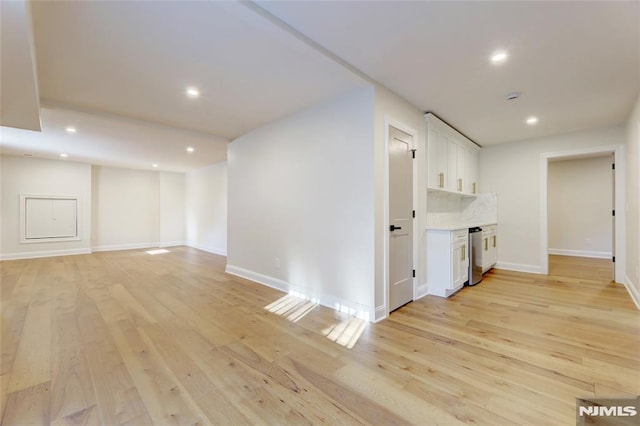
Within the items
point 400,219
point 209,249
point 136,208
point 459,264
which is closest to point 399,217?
point 400,219

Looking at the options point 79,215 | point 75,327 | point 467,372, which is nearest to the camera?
point 467,372

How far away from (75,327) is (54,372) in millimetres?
932

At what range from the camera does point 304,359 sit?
2131mm

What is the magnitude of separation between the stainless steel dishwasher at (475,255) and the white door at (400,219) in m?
1.29

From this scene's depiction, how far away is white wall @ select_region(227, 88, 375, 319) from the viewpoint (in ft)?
9.69

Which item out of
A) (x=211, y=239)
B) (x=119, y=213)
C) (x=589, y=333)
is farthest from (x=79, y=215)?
(x=589, y=333)

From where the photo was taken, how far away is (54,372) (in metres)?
1.96

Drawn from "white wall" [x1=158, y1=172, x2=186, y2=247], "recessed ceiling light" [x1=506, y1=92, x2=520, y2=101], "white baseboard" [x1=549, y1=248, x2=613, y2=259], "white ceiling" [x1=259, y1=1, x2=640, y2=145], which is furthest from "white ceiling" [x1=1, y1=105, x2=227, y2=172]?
"white baseboard" [x1=549, y1=248, x2=613, y2=259]

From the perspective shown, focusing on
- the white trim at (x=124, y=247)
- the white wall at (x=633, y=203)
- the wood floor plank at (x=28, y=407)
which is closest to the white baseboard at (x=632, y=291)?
the white wall at (x=633, y=203)

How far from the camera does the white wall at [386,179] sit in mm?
2906

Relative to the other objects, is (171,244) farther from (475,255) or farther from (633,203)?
(633,203)

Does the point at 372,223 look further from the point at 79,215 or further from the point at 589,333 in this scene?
the point at 79,215

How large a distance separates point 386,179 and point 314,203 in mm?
963

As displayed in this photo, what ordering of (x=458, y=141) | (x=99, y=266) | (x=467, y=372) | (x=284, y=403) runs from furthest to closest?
(x=99, y=266), (x=458, y=141), (x=467, y=372), (x=284, y=403)
